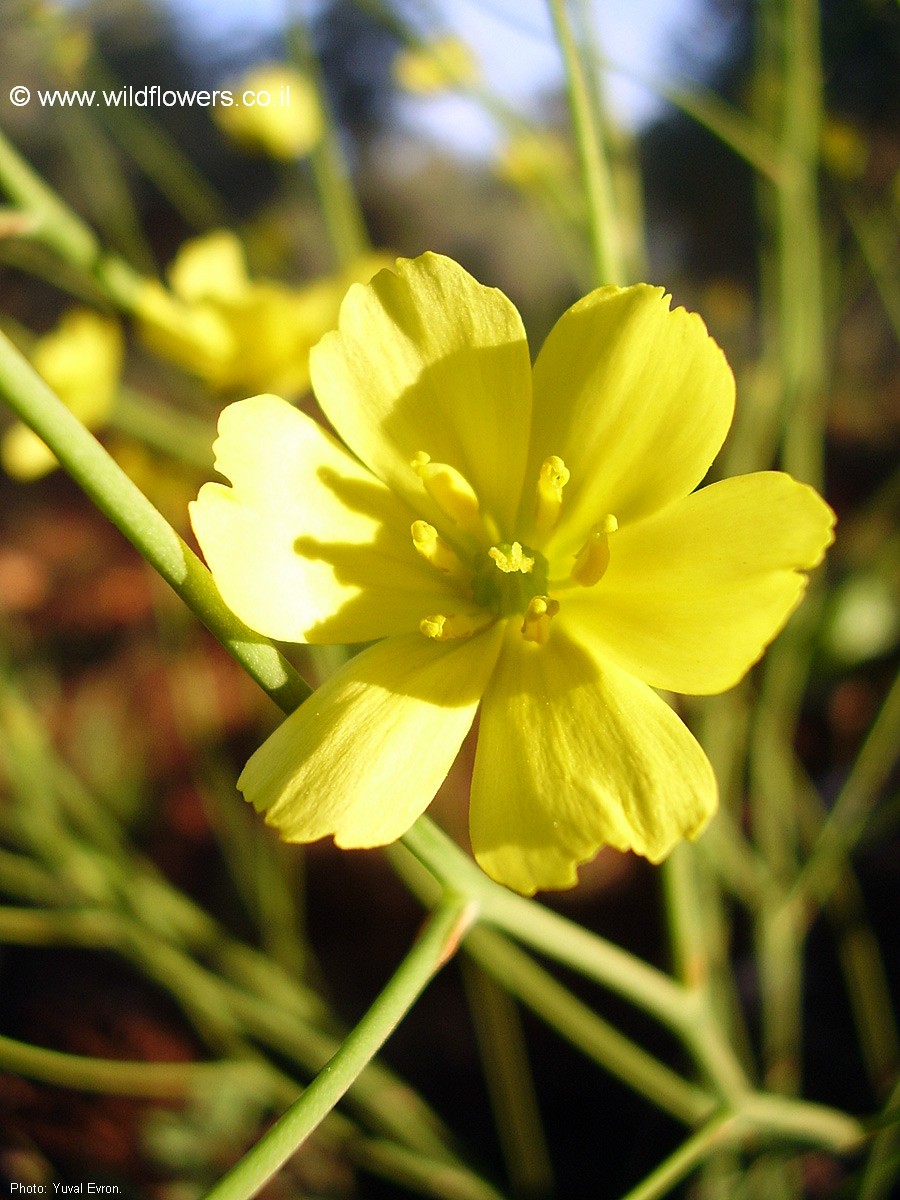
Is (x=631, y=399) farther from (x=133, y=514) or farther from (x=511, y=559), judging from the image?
(x=133, y=514)

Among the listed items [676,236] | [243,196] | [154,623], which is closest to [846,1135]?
[154,623]

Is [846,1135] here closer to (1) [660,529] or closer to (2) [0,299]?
(1) [660,529]

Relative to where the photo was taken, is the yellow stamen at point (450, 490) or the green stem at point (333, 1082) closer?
the green stem at point (333, 1082)

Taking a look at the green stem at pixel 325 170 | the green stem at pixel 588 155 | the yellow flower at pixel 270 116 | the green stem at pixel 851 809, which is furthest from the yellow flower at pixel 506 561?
the yellow flower at pixel 270 116

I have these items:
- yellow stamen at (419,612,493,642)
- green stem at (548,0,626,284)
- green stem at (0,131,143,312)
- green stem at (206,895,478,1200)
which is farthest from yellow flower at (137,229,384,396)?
green stem at (206,895,478,1200)

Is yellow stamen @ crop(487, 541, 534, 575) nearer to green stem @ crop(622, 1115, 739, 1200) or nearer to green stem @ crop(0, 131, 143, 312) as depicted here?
green stem @ crop(622, 1115, 739, 1200)

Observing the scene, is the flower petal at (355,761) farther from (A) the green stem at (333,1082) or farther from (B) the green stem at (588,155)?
(B) the green stem at (588,155)

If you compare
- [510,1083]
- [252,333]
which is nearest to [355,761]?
[252,333]
